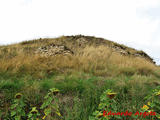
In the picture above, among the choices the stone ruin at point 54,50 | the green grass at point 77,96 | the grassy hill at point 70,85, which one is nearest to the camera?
the green grass at point 77,96

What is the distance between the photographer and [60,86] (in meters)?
3.57

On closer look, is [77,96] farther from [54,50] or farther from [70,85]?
[54,50]

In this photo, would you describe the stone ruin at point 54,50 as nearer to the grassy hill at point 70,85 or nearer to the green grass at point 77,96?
the grassy hill at point 70,85

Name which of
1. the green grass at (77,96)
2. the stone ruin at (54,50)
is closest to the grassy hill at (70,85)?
the green grass at (77,96)

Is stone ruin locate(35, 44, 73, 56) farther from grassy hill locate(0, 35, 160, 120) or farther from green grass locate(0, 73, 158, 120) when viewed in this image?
green grass locate(0, 73, 158, 120)

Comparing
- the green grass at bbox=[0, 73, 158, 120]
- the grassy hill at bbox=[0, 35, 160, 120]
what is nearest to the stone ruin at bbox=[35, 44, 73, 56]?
the grassy hill at bbox=[0, 35, 160, 120]

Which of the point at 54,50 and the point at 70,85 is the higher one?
the point at 54,50

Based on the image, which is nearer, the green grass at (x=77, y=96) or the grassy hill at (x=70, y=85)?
the green grass at (x=77, y=96)

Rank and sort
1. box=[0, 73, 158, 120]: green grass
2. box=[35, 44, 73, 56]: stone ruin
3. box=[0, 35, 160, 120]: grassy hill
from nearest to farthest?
box=[0, 73, 158, 120]: green grass, box=[0, 35, 160, 120]: grassy hill, box=[35, 44, 73, 56]: stone ruin

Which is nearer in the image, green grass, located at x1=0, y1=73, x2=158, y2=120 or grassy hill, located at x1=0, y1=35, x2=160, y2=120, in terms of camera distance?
green grass, located at x1=0, y1=73, x2=158, y2=120

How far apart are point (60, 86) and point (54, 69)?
197cm

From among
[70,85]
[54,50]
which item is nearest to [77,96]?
[70,85]

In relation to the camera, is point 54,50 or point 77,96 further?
point 54,50

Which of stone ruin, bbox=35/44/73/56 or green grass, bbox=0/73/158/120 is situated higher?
stone ruin, bbox=35/44/73/56
